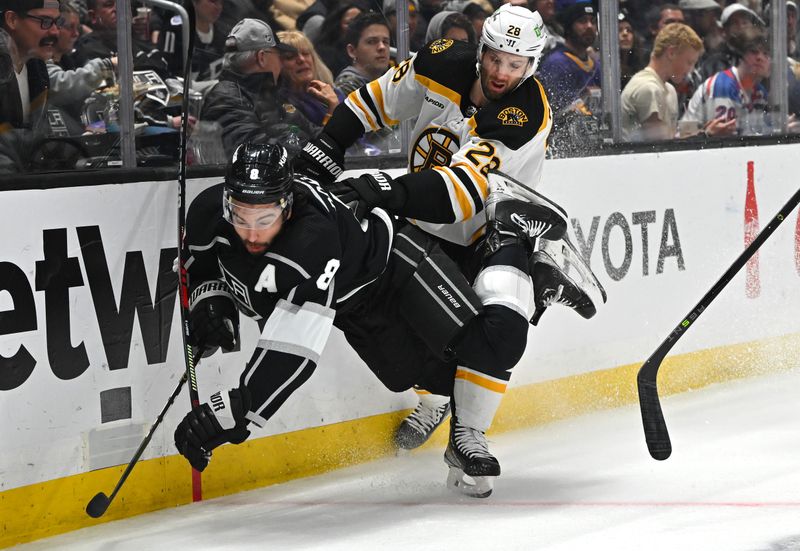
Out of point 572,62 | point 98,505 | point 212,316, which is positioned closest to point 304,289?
point 212,316

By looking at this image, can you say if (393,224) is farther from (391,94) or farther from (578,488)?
(578,488)

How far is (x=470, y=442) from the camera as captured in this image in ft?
11.6

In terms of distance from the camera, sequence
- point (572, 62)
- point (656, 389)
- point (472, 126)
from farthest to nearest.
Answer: point (572, 62) < point (656, 389) < point (472, 126)

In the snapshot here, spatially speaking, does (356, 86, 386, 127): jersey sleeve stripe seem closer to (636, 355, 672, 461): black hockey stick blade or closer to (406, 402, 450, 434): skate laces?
(406, 402, 450, 434): skate laces

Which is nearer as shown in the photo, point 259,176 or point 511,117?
point 259,176

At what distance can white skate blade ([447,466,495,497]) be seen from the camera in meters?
3.55

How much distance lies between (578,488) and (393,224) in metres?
0.95

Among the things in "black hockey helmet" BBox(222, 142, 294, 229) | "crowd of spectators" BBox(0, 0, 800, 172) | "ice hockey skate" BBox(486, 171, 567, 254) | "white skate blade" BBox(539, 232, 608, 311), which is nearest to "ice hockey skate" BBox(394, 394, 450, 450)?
"white skate blade" BBox(539, 232, 608, 311)

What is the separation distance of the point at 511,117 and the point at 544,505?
1078 millimetres

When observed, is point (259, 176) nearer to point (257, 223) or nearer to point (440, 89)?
point (257, 223)

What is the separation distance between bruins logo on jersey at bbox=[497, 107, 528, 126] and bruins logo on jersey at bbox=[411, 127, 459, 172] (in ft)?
0.93

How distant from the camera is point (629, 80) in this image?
5223 millimetres

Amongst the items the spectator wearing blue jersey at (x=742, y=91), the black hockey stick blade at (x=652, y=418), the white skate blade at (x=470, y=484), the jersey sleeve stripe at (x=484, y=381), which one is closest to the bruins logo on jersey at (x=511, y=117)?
the jersey sleeve stripe at (x=484, y=381)

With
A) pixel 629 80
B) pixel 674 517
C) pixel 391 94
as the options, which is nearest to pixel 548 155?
pixel 629 80
